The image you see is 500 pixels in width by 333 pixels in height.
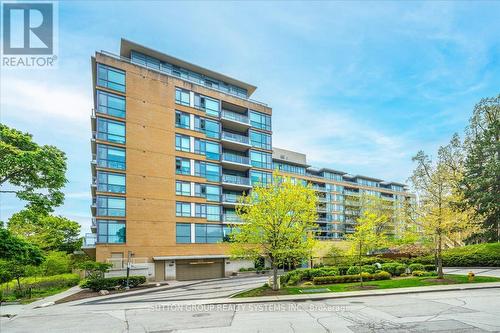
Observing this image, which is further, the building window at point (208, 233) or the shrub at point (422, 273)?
the building window at point (208, 233)

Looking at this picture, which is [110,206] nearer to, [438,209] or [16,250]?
[16,250]

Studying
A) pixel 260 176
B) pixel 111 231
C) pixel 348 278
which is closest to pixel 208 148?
pixel 260 176

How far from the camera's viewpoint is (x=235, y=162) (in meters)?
45.1

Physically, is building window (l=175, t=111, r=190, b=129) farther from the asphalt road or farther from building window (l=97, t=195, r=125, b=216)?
the asphalt road

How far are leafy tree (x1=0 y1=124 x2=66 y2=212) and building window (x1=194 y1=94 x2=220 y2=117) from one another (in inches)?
1054

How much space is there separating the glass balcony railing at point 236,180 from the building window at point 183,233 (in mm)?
7814

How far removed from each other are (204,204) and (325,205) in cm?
4519

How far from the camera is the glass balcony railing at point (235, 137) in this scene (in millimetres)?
45197

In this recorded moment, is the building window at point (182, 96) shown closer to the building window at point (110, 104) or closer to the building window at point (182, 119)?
the building window at point (182, 119)

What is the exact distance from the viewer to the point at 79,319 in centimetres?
1659

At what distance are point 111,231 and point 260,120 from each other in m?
25.6

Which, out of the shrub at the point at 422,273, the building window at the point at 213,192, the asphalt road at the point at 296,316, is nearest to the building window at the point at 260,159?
the building window at the point at 213,192

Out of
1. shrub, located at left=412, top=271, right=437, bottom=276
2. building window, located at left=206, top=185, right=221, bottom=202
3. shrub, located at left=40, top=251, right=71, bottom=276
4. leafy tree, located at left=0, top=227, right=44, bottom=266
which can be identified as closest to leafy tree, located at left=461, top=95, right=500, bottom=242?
shrub, located at left=412, top=271, right=437, bottom=276

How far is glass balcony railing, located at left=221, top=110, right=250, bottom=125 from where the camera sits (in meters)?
45.6
